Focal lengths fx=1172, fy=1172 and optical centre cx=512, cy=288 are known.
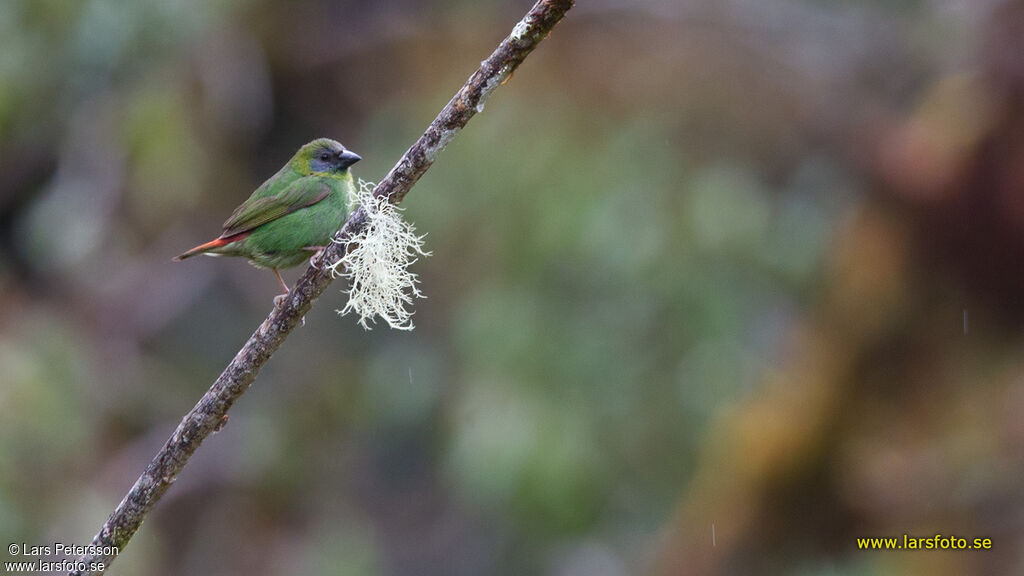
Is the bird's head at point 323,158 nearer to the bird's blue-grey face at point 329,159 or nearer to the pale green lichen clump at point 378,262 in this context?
the bird's blue-grey face at point 329,159

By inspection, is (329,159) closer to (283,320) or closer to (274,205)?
(274,205)

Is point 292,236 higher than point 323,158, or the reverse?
point 323,158

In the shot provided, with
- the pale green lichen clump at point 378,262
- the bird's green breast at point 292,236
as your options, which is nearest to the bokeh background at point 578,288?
the bird's green breast at point 292,236

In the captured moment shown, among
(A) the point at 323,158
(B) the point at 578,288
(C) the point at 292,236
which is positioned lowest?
(B) the point at 578,288

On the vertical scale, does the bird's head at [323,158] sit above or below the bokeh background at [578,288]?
above

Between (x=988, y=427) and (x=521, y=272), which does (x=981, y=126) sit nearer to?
(x=988, y=427)

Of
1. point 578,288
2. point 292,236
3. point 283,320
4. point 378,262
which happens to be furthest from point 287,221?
point 578,288

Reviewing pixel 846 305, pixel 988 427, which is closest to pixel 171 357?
pixel 846 305
